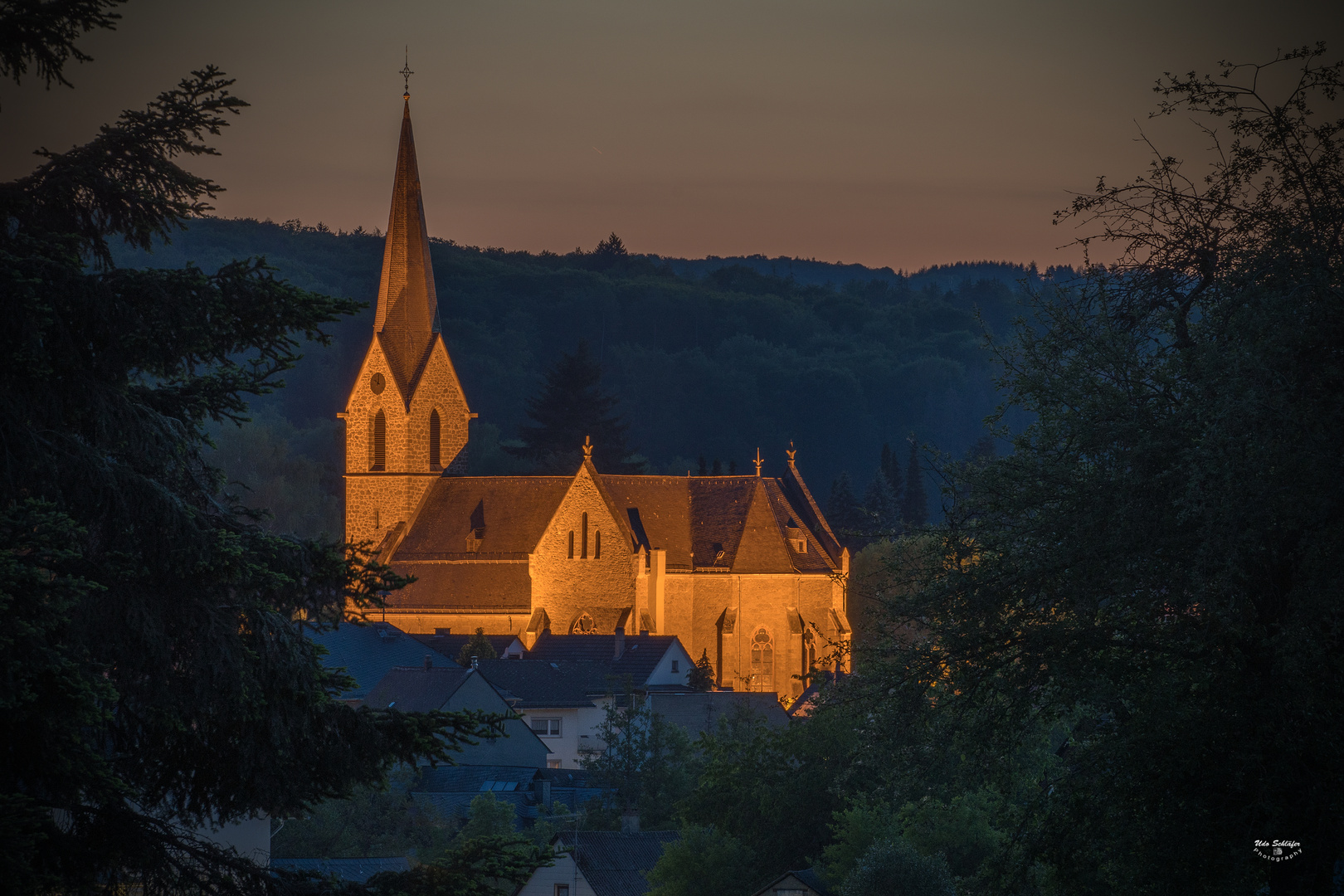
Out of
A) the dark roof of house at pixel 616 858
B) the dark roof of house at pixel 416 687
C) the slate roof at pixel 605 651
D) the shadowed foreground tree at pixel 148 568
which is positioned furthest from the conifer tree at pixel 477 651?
the shadowed foreground tree at pixel 148 568

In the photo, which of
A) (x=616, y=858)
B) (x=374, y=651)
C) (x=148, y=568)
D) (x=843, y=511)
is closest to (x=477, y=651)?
(x=374, y=651)

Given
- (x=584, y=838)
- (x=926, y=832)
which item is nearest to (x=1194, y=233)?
(x=926, y=832)

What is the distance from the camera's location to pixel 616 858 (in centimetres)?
3186

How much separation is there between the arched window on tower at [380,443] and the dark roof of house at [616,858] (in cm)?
3304

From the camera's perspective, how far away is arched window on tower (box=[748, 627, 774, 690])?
6062cm

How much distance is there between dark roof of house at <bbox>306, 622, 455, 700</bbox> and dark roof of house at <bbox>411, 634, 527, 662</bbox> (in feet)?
8.94

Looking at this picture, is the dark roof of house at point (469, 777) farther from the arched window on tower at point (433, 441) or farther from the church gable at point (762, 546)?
the arched window on tower at point (433, 441)

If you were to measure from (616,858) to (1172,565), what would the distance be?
21468 millimetres

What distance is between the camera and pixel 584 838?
107 ft

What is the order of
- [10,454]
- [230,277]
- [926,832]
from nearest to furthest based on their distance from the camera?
1. [10,454]
2. [230,277]
3. [926,832]

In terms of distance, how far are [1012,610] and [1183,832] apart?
9.38 ft

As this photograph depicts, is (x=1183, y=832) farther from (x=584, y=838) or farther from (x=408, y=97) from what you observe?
(x=408, y=97)

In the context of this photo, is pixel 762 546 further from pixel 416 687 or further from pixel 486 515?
pixel 416 687

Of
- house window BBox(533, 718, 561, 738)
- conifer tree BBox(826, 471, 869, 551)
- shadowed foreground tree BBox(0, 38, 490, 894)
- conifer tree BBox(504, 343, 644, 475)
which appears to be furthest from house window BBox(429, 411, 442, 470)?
shadowed foreground tree BBox(0, 38, 490, 894)
